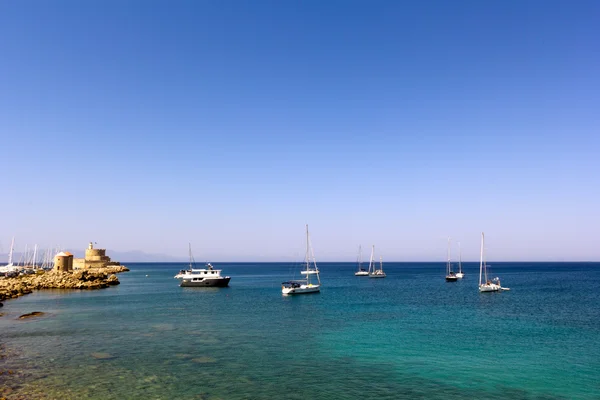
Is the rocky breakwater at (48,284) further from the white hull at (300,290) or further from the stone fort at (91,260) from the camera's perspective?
the stone fort at (91,260)

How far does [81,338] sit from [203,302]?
37.9 meters

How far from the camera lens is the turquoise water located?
2647cm

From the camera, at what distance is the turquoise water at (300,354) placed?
86.8 feet

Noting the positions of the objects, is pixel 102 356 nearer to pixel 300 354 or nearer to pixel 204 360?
pixel 204 360

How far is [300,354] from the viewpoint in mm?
35969

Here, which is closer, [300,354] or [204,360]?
[204,360]

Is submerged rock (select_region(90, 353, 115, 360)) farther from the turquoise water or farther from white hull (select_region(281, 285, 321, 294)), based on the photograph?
white hull (select_region(281, 285, 321, 294))

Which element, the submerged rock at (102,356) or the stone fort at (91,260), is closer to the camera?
the submerged rock at (102,356)

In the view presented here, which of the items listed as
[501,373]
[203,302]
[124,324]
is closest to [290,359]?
[501,373]

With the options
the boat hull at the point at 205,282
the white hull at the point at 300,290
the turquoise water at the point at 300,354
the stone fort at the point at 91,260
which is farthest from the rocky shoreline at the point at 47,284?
the stone fort at the point at 91,260

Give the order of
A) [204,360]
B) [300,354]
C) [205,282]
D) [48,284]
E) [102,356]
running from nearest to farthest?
1. [204,360]
2. [102,356]
3. [300,354]
4. [48,284]
5. [205,282]

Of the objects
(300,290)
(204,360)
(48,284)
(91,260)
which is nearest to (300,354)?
(204,360)

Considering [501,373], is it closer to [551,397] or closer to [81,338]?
[551,397]

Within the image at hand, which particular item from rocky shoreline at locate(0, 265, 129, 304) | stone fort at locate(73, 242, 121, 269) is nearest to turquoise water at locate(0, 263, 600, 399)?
rocky shoreline at locate(0, 265, 129, 304)
